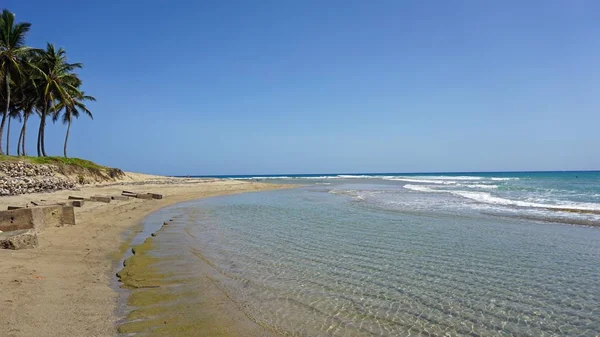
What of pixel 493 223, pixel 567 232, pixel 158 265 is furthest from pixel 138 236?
pixel 567 232

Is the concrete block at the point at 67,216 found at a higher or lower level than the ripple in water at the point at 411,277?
higher

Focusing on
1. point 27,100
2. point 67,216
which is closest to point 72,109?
point 27,100

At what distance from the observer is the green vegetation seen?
100ft

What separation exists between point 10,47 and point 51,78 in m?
5.24

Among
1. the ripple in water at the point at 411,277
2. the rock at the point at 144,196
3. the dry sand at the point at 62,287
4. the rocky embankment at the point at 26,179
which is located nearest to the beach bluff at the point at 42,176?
the rocky embankment at the point at 26,179

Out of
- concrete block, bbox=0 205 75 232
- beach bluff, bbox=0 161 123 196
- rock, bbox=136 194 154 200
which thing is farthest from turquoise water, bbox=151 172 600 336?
beach bluff, bbox=0 161 123 196

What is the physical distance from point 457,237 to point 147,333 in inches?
372

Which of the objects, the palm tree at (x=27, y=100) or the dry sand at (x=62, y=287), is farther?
the palm tree at (x=27, y=100)

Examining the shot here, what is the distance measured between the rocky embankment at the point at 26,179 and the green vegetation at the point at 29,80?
6030 millimetres

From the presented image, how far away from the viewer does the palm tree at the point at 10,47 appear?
29297 mm

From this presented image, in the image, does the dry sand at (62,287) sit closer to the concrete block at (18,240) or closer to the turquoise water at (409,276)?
the concrete block at (18,240)

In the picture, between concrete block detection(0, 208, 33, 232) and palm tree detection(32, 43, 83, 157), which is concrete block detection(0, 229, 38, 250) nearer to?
concrete block detection(0, 208, 33, 232)

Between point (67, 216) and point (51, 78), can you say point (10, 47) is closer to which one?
point (51, 78)

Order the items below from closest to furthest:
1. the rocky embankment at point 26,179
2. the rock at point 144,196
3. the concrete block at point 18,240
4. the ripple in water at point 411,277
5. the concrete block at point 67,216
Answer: the ripple in water at point 411,277
the concrete block at point 18,240
the concrete block at point 67,216
the rocky embankment at point 26,179
the rock at point 144,196
